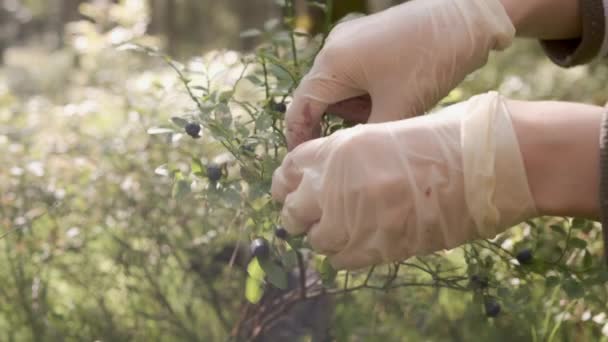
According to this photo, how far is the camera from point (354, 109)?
177 cm

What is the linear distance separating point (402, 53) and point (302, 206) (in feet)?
1.56

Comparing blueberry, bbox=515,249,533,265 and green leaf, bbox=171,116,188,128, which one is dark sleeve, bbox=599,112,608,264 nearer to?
blueberry, bbox=515,249,533,265

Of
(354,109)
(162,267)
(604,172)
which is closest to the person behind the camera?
(604,172)

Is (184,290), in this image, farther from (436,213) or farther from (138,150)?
(436,213)

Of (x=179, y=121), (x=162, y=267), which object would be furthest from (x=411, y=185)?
(x=162, y=267)

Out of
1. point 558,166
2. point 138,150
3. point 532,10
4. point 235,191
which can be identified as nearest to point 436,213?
point 558,166

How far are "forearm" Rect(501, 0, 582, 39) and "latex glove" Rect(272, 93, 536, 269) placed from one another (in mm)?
482

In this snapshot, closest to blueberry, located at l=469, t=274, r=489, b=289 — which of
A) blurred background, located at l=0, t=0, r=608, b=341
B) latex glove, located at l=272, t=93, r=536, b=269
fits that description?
blurred background, located at l=0, t=0, r=608, b=341

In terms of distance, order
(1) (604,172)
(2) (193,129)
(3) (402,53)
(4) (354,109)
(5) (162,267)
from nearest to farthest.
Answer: (1) (604,172) < (2) (193,129) < (3) (402,53) < (4) (354,109) < (5) (162,267)

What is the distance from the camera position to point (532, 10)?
1.73m

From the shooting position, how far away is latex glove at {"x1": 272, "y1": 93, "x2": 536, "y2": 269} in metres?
1.25

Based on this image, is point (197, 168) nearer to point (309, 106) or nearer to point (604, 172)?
point (309, 106)

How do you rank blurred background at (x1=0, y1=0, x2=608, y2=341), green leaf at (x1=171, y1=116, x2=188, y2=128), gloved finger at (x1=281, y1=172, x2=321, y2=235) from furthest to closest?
blurred background at (x1=0, y1=0, x2=608, y2=341) < green leaf at (x1=171, y1=116, x2=188, y2=128) < gloved finger at (x1=281, y1=172, x2=321, y2=235)

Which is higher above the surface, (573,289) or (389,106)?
(389,106)
